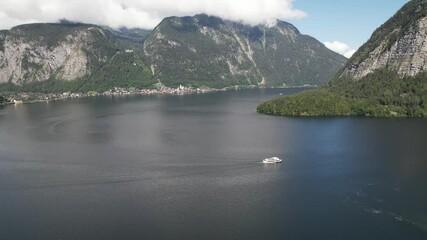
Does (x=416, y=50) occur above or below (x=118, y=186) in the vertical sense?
above

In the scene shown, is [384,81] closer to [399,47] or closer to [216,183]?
[399,47]

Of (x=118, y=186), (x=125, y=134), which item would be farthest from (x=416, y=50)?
(x=118, y=186)

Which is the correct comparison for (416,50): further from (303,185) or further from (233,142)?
→ (303,185)

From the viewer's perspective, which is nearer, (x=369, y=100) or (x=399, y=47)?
(x=369, y=100)

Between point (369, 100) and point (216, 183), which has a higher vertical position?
point (369, 100)

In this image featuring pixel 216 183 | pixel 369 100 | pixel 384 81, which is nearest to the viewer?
pixel 216 183

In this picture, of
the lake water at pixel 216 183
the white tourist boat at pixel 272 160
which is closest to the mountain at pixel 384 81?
the lake water at pixel 216 183

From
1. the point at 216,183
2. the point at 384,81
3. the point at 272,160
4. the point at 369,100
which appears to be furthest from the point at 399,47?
the point at 216,183
